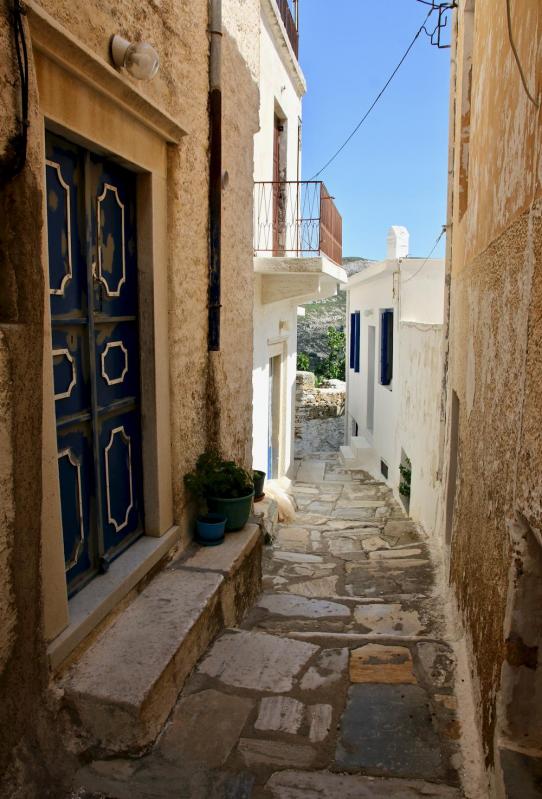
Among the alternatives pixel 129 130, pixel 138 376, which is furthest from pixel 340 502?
pixel 129 130

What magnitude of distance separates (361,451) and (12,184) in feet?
41.1

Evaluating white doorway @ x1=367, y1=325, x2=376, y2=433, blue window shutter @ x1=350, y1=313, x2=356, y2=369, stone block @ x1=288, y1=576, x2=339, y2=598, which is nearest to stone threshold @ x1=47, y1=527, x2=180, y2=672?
stone block @ x1=288, y1=576, x2=339, y2=598

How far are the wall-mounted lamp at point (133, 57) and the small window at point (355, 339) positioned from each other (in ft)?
43.9

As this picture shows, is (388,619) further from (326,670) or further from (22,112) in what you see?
(22,112)

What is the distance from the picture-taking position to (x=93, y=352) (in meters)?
3.27

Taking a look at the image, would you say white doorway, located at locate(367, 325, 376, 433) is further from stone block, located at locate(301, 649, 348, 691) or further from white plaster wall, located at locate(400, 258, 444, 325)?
stone block, located at locate(301, 649, 348, 691)

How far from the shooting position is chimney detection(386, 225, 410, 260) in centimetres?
1284

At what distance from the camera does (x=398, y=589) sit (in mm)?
5973

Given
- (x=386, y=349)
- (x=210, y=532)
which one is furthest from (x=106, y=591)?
(x=386, y=349)

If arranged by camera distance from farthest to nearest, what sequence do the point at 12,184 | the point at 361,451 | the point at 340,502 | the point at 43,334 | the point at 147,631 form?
the point at 361,451 < the point at 340,502 < the point at 147,631 < the point at 43,334 < the point at 12,184

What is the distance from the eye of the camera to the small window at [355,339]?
16766 millimetres

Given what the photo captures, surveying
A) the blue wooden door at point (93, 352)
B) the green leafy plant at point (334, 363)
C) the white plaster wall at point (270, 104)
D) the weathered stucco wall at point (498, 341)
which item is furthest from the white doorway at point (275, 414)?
the green leafy plant at point (334, 363)

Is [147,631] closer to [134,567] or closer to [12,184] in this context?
[134,567]

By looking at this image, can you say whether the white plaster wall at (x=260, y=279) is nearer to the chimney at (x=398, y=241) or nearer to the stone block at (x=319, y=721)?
the chimney at (x=398, y=241)
